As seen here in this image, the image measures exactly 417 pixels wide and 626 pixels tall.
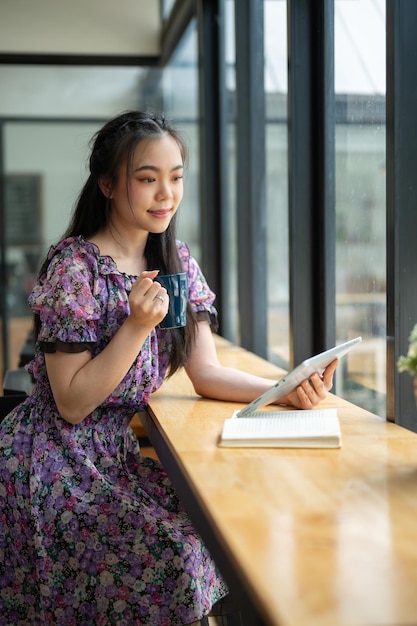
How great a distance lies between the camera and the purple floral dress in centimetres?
157

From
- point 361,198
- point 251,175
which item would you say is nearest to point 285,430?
point 361,198

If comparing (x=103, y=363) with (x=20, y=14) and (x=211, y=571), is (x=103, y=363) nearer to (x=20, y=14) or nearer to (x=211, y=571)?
(x=211, y=571)

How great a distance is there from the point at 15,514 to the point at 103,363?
369 millimetres

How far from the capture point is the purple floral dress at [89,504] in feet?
5.15

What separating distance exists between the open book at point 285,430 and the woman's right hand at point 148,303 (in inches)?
10.0

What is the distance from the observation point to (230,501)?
3.91 ft

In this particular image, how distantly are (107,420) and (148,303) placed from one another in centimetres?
33

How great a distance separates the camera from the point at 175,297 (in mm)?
1725

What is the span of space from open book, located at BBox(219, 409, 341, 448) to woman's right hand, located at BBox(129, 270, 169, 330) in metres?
0.26

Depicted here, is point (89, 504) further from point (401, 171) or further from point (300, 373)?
point (401, 171)

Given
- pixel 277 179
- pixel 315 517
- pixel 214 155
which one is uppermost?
pixel 214 155

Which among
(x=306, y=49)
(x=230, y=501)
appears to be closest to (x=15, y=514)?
(x=230, y=501)

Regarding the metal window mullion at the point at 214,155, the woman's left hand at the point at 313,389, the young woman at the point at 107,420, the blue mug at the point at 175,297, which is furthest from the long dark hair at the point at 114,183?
the metal window mullion at the point at 214,155

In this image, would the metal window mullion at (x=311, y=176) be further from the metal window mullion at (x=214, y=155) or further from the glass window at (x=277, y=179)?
the metal window mullion at (x=214, y=155)
